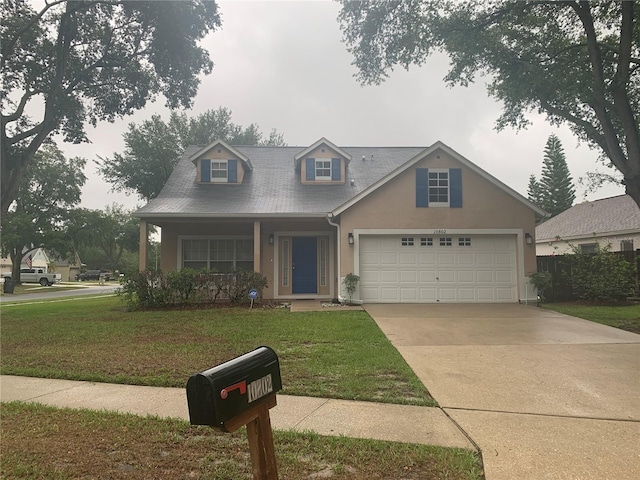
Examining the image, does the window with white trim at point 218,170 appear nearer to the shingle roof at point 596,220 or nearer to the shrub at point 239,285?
the shrub at point 239,285

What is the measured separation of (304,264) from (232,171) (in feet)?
15.8

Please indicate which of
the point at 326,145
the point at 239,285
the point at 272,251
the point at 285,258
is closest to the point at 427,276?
the point at 285,258

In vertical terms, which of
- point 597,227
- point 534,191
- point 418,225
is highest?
point 534,191

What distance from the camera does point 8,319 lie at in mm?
10969

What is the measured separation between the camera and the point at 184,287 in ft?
40.4

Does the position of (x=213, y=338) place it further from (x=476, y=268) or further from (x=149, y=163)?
(x=149, y=163)

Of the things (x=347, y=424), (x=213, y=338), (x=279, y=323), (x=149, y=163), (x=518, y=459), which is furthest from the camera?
(x=149, y=163)

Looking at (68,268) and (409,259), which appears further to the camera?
(68,268)

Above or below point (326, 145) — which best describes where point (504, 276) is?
below

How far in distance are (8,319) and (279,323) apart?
7871 millimetres

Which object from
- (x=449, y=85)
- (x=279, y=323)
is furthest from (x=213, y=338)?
(x=449, y=85)

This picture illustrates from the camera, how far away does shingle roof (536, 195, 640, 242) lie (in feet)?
66.7

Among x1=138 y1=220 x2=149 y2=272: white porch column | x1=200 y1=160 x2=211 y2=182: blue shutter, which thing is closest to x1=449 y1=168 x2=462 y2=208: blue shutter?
x1=200 y1=160 x2=211 y2=182: blue shutter

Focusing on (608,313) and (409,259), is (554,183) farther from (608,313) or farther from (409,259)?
(409,259)
